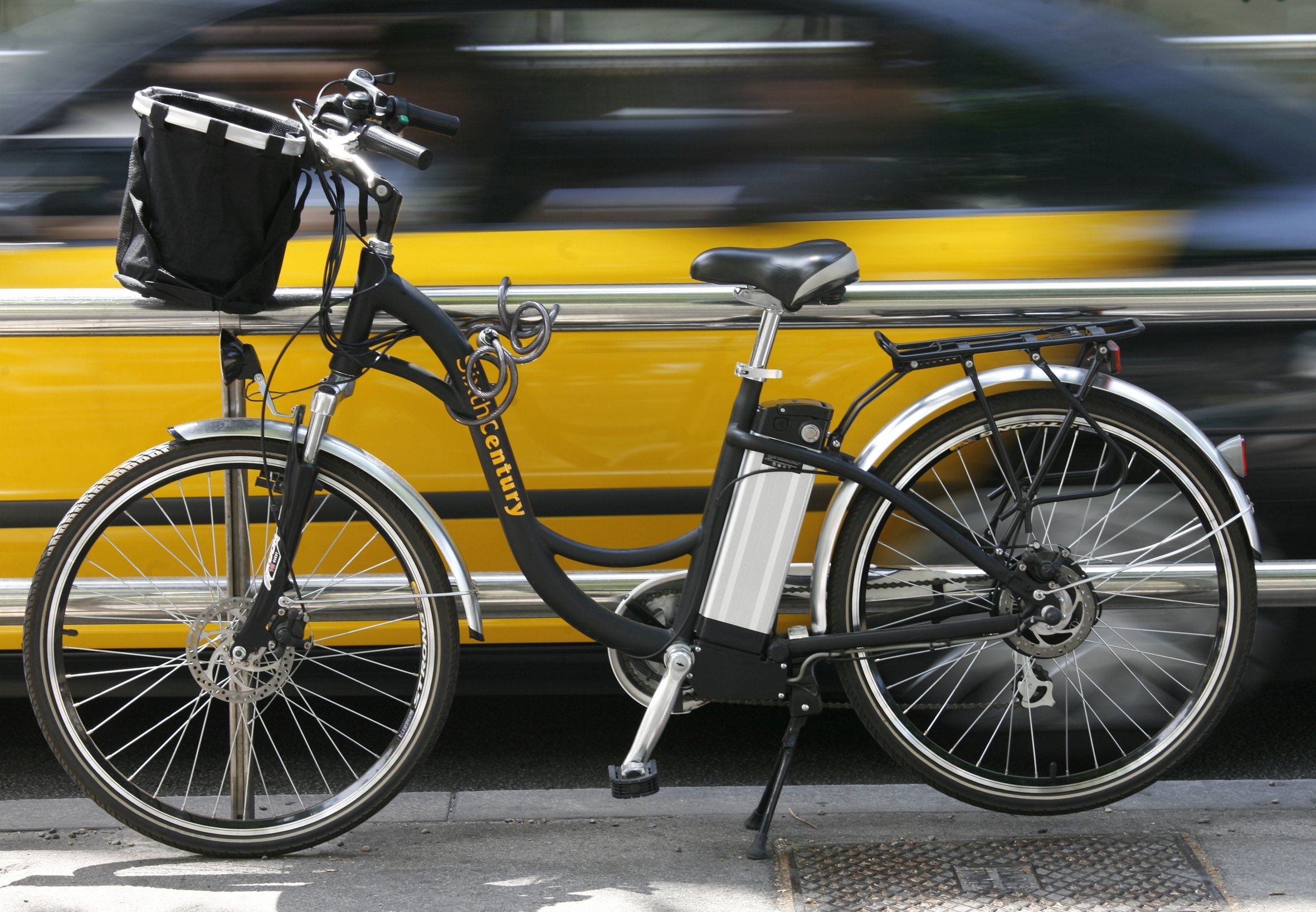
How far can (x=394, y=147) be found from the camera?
8.34 feet

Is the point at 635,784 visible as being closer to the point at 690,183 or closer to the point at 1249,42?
the point at 690,183

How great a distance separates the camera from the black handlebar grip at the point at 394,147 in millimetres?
2473

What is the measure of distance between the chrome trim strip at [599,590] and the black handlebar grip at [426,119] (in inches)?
39.4

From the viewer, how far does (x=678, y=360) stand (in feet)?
10.0

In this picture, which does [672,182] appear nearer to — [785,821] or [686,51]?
[686,51]

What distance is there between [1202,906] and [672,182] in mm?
1790

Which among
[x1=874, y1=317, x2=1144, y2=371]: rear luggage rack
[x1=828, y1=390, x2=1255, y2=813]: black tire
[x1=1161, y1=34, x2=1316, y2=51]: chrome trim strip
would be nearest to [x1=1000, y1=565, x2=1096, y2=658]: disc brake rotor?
[x1=828, y1=390, x2=1255, y2=813]: black tire

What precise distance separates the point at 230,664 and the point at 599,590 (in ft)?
2.58

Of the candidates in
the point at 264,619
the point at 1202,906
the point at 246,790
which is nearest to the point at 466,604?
the point at 264,619

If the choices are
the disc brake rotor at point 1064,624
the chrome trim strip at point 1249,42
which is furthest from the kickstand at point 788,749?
the chrome trim strip at point 1249,42

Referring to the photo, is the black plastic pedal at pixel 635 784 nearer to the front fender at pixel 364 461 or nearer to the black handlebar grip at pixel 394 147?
the front fender at pixel 364 461

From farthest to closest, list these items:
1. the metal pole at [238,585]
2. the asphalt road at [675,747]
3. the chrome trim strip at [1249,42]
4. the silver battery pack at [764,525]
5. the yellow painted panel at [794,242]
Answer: the asphalt road at [675,747] < the chrome trim strip at [1249,42] < the yellow painted panel at [794,242] < the metal pole at [238,585] < the silver battery pack at [764,525]

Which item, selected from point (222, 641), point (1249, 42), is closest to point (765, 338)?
point (222, 641)

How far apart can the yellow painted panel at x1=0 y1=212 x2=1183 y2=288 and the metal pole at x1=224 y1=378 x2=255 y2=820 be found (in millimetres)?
468
